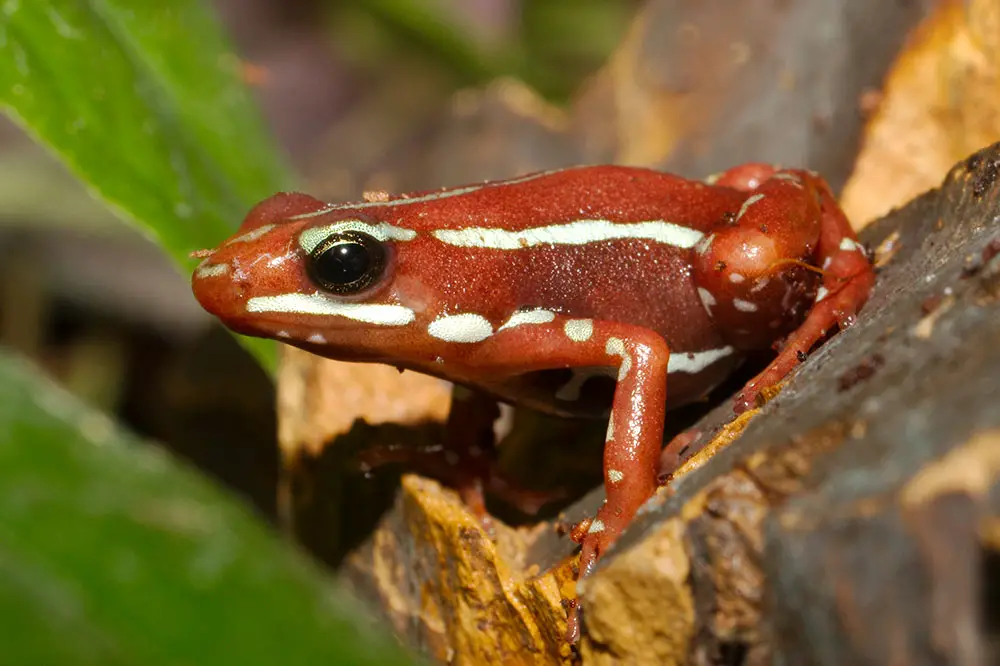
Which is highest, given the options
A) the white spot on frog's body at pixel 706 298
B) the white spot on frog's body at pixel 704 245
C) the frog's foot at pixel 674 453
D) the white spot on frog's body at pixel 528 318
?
the white spot on frog's body at pixel 704 245

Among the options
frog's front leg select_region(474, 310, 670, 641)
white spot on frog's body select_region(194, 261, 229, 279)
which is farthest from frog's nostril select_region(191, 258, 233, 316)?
frog's front leg select_region(474, 310, 670, 641)

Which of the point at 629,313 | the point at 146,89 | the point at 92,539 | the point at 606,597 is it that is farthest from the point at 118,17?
the point at 606,597

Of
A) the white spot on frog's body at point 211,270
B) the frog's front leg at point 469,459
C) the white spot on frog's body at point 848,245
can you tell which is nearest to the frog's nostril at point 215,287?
the white spot on frog's body at point 211,270

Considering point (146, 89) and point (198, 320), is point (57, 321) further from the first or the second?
point (146, 89)

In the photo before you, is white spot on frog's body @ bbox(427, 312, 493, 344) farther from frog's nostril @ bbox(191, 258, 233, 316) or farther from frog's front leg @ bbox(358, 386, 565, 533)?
frog's nostril @ bbox(191, 258, 233, 316)

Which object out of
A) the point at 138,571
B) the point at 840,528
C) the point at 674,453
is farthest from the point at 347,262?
the point at 840,528

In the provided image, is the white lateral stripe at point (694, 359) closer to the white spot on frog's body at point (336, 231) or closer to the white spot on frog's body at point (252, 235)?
the white spot on frog's body at point (336, 231)
